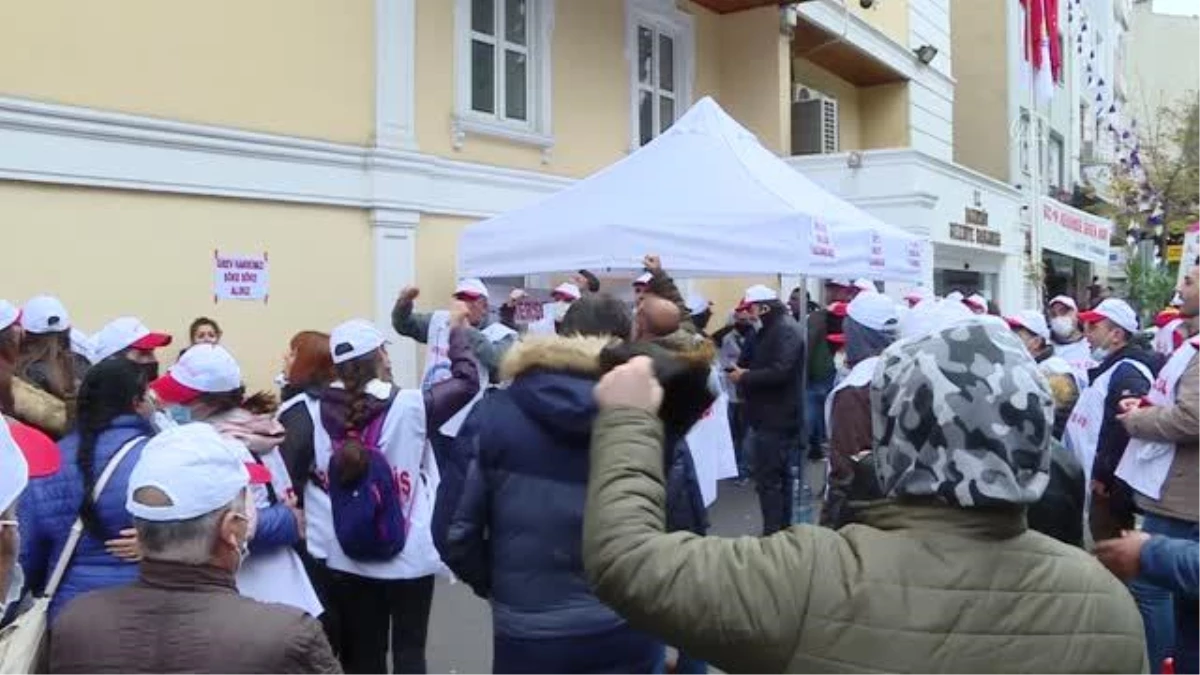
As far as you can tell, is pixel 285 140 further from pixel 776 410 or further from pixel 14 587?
pixel 14 587

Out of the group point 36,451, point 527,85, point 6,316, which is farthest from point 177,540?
point 527,85

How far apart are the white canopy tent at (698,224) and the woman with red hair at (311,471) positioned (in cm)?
368

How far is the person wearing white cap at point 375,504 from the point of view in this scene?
4391 millimetres

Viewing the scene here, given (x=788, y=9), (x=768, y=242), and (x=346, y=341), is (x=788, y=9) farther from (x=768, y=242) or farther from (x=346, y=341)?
(x=346, y=341)

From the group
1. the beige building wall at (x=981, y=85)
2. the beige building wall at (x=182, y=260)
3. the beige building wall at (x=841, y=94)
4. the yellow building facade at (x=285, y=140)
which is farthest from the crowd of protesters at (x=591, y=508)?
the beige building wall at (x=981, y=85)

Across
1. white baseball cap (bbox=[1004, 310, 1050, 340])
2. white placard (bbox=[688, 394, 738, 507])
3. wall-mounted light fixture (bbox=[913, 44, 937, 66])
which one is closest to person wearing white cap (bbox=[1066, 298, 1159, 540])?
white baseball cap (bbox=[1004, 310, 1050, 340])

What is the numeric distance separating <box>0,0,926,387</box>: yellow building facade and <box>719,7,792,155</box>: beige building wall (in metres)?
2.41

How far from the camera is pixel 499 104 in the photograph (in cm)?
1182

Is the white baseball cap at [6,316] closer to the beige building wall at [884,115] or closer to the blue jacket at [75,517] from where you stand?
the blue jacket at [75,517]

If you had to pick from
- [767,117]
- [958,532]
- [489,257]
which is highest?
[767,117]

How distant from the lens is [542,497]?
343 cm

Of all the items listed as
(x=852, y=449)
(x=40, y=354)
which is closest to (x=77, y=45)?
(x=40, y=354)

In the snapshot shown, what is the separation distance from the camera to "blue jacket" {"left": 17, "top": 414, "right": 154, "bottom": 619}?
3.25m

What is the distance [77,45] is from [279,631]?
6820mm
